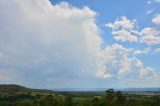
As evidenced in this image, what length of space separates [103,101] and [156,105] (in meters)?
35.1

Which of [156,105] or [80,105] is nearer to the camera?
[80,105]

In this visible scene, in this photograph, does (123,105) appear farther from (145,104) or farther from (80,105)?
(80,105)

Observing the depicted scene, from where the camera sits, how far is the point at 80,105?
7323 inches

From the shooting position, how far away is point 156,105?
19900 centimetres

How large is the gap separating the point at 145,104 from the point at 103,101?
85.7ft

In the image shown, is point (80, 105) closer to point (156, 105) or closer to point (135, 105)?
point (135, 105)

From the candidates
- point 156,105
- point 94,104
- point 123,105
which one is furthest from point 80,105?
point 156,105

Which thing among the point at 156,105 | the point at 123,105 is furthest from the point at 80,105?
the point at 156,105

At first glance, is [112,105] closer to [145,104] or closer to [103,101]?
[103,101]

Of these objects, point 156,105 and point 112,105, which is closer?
point 112,105

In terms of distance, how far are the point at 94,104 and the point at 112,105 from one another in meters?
10.7

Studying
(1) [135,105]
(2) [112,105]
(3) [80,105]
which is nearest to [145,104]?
(1) [135,105]

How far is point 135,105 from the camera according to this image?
646 ft

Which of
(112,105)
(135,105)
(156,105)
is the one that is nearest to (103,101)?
(112,105)
